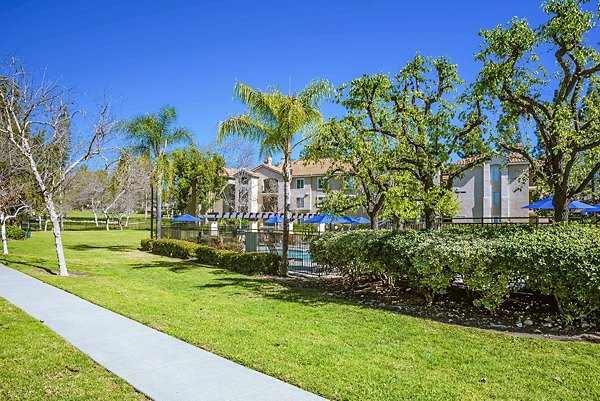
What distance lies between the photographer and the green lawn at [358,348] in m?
5.40

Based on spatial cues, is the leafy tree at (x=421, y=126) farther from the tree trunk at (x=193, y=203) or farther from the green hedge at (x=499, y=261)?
the tree trunk at (x=193, y=203)

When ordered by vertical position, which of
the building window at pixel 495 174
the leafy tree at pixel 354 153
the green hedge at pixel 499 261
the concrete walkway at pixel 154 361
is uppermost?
the building window at pixel 495 174

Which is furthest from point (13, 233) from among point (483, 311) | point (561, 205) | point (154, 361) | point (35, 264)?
point (561, 205)

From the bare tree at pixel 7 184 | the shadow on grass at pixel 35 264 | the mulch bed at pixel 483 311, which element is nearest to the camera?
the mulch bed at pixel 483 311

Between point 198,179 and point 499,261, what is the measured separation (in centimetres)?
4832

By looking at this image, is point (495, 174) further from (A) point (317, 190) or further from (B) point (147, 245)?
(B) point (147, 245)

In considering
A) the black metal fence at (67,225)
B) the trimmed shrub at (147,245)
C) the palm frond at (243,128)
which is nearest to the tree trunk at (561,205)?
the palm frond at (243,128)

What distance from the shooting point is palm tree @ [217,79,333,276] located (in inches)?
639

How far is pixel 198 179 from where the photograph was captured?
54.4m

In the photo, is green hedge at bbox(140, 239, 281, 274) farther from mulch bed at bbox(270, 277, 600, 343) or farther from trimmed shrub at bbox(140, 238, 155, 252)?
mulch bed at bbox(270, 277, 600, 343)

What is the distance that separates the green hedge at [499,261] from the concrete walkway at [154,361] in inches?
206

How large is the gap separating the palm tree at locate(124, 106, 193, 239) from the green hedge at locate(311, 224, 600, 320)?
720 inches

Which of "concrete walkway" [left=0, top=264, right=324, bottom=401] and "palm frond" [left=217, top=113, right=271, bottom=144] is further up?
"palm frond" [left=217, top=113, right=271, bottom=144]

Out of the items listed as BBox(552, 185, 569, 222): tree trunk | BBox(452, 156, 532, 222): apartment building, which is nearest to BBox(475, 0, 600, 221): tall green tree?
BBox(552, 185, 569, 222): tree trunk
